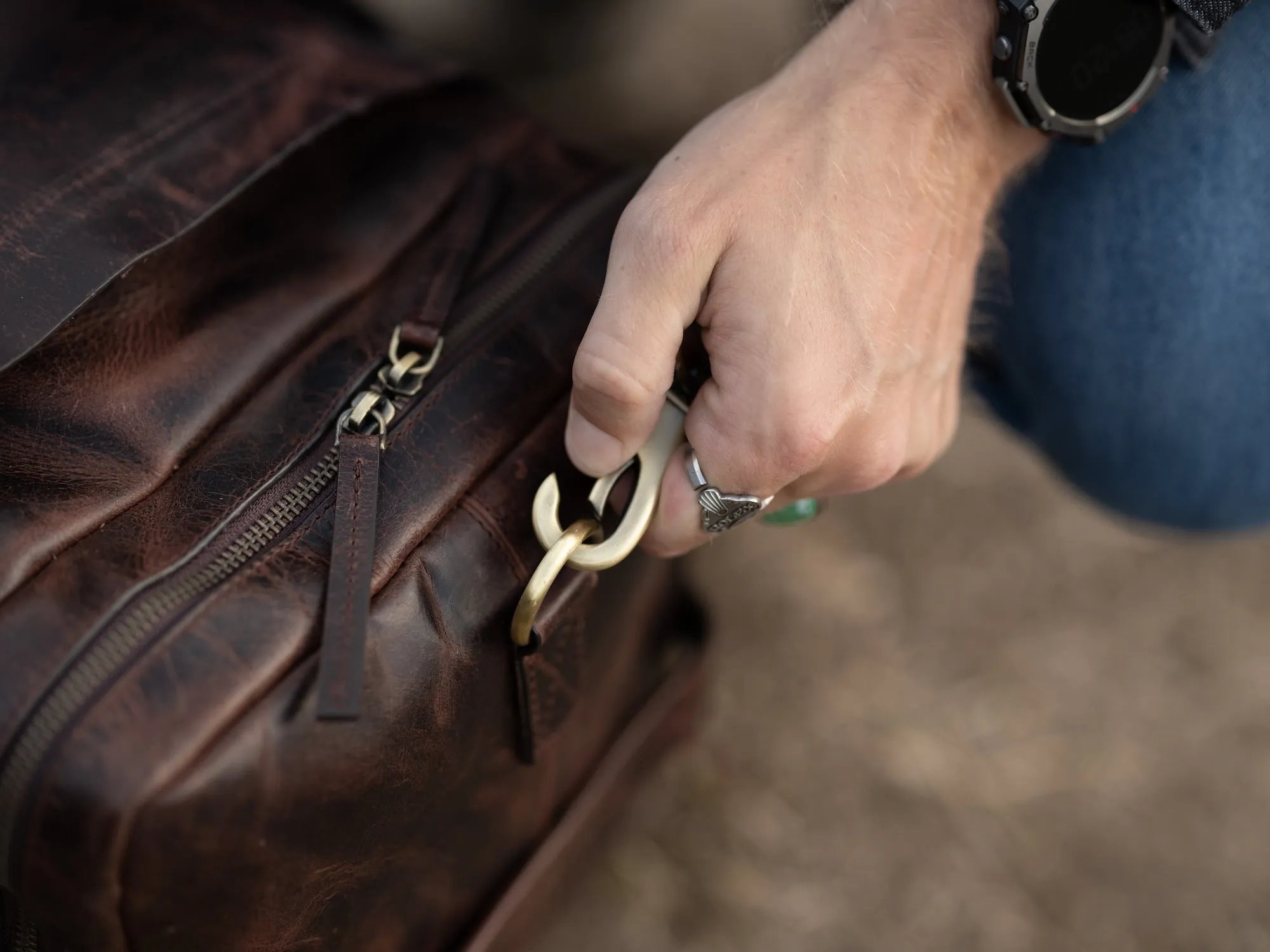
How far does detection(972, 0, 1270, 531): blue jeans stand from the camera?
2.83 feet

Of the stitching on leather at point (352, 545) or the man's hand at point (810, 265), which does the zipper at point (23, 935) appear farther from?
the man's hand at point (810, 265)

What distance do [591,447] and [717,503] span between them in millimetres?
95

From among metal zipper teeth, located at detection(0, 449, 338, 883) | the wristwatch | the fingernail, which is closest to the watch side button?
the wristwatch

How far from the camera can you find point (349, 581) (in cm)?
63

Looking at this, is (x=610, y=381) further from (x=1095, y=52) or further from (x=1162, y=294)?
(x=1162, y=294)

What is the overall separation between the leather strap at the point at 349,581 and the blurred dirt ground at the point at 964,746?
27.9 inches

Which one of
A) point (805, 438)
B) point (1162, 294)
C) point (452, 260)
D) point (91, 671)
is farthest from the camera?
point (1162, 294)

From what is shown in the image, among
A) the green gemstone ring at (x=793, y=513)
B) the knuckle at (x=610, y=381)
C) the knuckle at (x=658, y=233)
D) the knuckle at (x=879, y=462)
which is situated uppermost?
the knuckle at (x=658, y=233)

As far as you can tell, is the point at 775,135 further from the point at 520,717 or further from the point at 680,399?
the point at 520,717

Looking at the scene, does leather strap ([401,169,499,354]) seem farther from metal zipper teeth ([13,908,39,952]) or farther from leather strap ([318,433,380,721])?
metal zipper teeth ([13,908,39,952])

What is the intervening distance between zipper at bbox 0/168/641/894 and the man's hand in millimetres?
140

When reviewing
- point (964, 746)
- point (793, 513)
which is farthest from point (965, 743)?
point (793, 513)

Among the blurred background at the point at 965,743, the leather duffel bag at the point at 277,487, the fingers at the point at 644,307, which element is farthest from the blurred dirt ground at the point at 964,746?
the fingers at the point at 644,307

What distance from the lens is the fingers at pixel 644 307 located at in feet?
2.18
